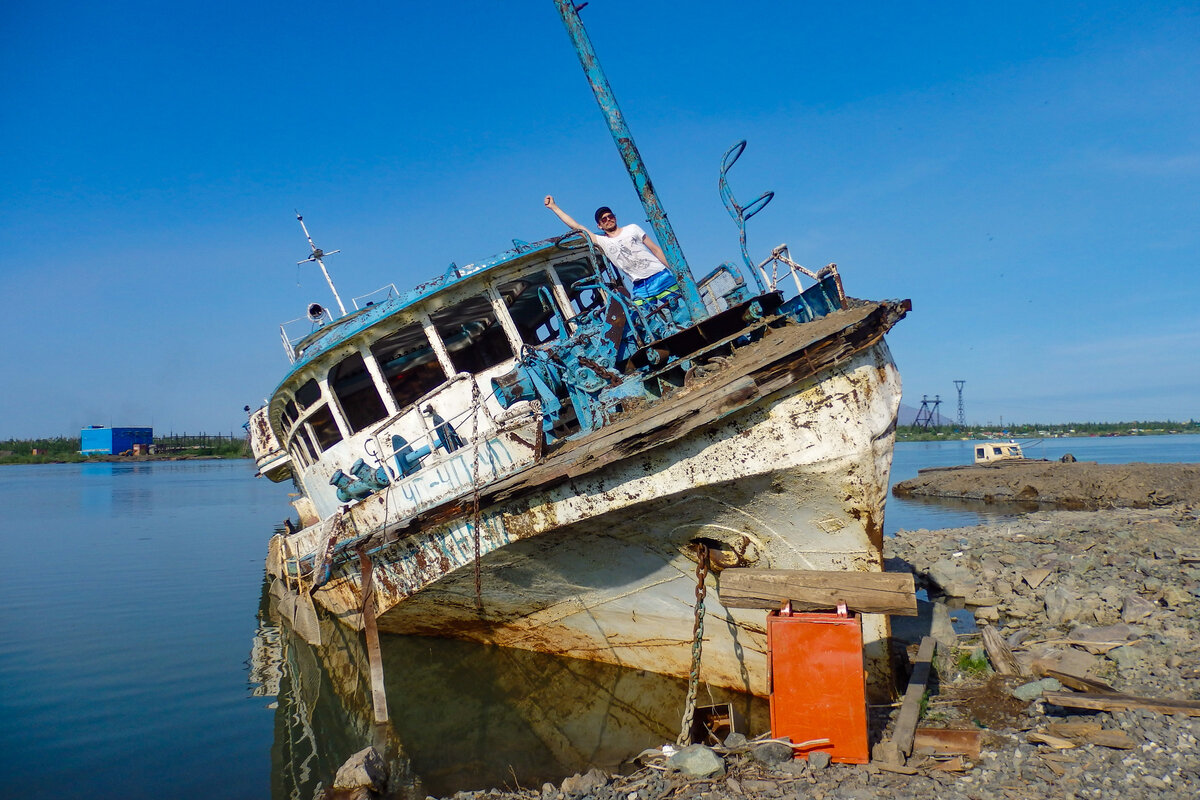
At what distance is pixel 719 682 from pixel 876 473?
2670 mm

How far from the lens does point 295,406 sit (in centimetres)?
923

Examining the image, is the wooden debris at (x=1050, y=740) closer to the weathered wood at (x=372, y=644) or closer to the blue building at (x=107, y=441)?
the weathered wood at (x=372, y=644)

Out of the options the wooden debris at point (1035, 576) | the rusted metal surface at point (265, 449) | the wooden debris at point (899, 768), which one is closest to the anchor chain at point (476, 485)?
the wooden debris at point (899, 768)

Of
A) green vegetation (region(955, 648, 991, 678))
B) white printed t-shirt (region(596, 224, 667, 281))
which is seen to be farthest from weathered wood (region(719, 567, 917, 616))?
white printed t-shirt (region(596, 224, 667, 281))

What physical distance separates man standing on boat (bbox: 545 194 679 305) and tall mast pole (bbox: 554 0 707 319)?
12 centimetres

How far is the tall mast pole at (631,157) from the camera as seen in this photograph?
21.0 ft

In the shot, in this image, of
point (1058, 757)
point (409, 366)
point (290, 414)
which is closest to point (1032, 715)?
point (1058, 757)

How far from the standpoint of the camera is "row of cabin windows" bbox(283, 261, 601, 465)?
8055 millimetres

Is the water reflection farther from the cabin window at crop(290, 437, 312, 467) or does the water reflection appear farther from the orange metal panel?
the cabin window at crop(290, 437, 312, 467)

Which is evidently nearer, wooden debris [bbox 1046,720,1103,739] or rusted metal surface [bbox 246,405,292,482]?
wooden debris [bbox 1046,720,1103,739]

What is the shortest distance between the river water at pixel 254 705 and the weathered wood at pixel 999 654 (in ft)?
6.94

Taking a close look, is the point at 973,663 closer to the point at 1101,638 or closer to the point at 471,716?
the point at 1101,638

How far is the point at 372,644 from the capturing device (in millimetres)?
7031

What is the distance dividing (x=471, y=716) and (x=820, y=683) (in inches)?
160
